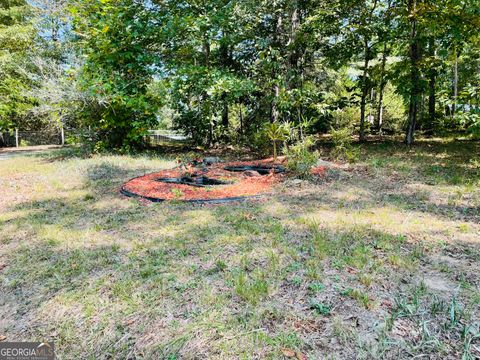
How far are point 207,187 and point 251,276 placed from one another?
243 cm

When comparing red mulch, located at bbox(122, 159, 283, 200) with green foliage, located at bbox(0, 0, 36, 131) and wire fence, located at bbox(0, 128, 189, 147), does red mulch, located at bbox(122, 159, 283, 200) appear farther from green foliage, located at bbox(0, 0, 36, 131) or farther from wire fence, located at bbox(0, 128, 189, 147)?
green foliage, located at bbox(0, 0, 36, 131)

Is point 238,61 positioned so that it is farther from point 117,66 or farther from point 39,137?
point 39,137

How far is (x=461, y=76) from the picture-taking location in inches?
336

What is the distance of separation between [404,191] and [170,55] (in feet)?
24.0

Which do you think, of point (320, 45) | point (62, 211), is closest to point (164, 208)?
point (62, 211)

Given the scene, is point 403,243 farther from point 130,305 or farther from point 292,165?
point 292,165

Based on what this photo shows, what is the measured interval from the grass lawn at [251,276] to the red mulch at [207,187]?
0.99 feet

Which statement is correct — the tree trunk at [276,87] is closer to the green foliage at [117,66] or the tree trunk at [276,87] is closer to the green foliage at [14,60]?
the green foliage at [117,66]

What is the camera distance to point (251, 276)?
201 cm

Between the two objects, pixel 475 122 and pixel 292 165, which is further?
pixel 292 165

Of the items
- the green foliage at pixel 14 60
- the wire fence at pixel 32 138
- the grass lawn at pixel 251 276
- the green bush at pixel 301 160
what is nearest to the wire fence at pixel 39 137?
the wire fence at pixel 32 138

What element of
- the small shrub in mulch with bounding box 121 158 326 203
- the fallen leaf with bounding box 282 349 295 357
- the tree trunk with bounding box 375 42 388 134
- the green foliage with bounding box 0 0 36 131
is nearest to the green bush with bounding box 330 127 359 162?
the small shrub in mulch with bounding box 121 158 326 203

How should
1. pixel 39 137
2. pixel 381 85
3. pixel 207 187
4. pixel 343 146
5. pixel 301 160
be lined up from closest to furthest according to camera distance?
pixel 207 187
pixel 301 160
pixel 343 146
pixel 381 85
pixel 39 137

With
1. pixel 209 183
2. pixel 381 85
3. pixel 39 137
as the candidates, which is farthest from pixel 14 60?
pixel 381 85
